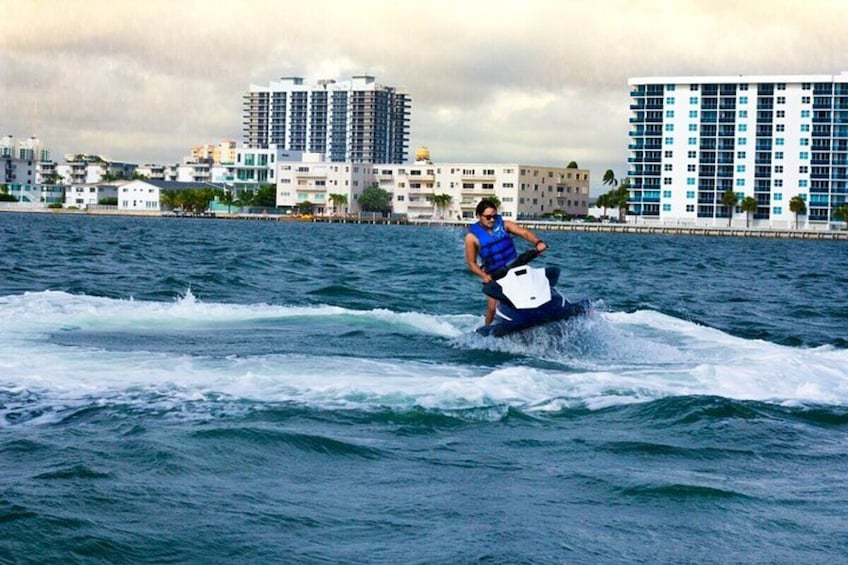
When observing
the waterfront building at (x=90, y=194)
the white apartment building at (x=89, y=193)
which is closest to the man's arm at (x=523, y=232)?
the waterfront building at (x=90, y=194)

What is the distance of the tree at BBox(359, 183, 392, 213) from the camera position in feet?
560

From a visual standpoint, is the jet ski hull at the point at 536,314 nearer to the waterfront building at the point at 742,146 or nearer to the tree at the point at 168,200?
the waterfront building at the point at 742,146

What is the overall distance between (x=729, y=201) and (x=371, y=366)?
123m

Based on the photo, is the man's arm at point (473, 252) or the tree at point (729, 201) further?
the tree at point (729, 201)

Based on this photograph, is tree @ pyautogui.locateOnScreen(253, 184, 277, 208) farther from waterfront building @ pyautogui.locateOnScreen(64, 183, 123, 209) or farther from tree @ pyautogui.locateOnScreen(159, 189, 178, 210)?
waterfront building @ pyautogui.locateOnScreen(64, 183, 123, 209)

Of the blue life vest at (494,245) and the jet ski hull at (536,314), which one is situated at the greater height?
the blue life vest at (494,245)

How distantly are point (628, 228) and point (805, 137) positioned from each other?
21.8 metres

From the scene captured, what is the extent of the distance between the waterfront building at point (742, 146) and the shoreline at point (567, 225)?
3129mm

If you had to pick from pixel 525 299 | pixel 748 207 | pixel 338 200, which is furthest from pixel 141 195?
pixel 525 299

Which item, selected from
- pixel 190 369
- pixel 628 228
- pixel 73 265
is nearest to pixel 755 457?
pixel 190 369

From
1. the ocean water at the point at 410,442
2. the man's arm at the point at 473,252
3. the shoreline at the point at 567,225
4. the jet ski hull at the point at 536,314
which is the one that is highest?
the shoreline at the point at 567,225

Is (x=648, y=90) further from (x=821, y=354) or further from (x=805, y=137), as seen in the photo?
(x=821, y=354)

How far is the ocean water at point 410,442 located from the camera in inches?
268

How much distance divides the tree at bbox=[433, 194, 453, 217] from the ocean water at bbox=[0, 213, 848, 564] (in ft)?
480
